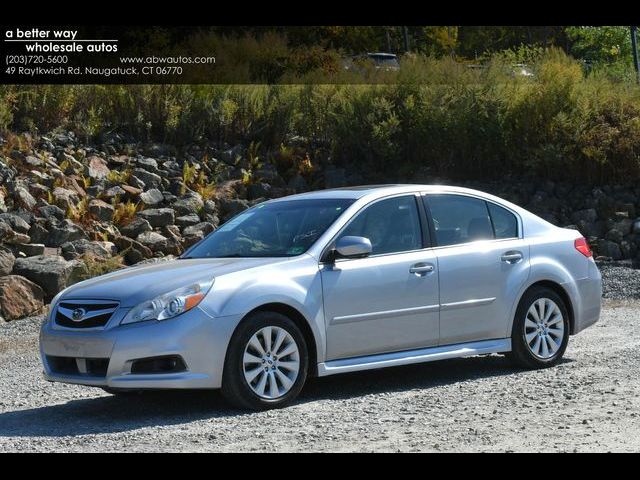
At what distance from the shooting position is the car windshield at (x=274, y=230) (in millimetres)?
9312

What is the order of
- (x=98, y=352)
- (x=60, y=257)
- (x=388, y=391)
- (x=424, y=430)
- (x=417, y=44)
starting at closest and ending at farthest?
(x=424, y=430) → (x=98, y=352) → (x=388, y=391) → (x=60, y=257) → (x=417, y=44)

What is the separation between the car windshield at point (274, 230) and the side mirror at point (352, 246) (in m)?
0.27

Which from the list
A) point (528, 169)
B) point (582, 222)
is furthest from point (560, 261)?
point (528, 169)

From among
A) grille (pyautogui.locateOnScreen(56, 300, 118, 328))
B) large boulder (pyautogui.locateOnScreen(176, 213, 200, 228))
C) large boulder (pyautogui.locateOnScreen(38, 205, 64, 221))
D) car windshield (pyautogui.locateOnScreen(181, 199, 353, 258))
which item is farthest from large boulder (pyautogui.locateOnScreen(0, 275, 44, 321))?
grille (pyautogui.locateOnScreen(56, 300, 118, 328))

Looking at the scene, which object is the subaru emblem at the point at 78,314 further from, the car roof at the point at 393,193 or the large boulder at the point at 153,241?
the large boulder at the point at 153,241

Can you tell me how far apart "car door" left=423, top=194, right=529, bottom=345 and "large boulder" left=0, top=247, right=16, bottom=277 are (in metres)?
7.80

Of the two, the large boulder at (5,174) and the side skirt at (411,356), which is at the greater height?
the large boulder at (5,174)

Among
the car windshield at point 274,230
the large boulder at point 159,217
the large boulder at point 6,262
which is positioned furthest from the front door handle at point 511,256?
the large boulder at point 159,217

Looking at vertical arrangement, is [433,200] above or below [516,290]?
above

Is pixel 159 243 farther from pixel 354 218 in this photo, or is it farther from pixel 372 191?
pixel 354 218

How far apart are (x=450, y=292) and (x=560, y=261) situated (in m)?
1.42

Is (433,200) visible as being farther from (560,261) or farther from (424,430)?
(424,430)

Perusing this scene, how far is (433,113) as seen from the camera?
71.7 ft

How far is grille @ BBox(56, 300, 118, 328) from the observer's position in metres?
8.46
